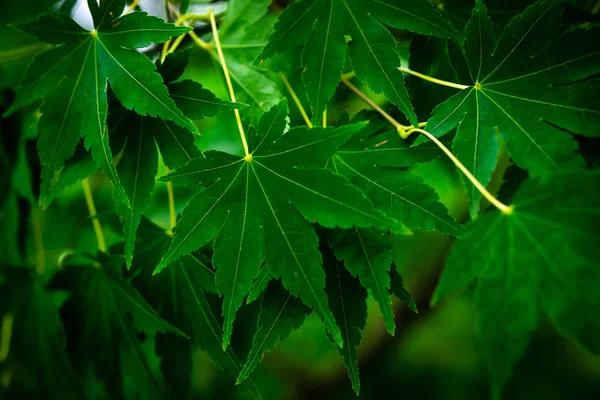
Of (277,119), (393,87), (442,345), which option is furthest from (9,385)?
(442,345)

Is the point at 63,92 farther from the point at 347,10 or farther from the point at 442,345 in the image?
the point at 442,345

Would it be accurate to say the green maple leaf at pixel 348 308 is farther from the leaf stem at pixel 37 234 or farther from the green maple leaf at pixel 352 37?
the leaf stem at pixel 37 234

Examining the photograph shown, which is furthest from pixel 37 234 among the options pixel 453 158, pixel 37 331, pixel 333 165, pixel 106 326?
pixel 453 158

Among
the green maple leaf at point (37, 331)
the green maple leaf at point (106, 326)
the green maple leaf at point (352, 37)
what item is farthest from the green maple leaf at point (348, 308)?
the green maple leaf at point (37, 331)

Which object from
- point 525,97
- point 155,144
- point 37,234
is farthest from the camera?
point 37,234

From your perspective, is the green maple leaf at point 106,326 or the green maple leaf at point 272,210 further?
the green maple leaf at point 106,326

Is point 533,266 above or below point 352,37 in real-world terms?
below

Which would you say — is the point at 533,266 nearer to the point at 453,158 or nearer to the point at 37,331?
the point at 453,158
